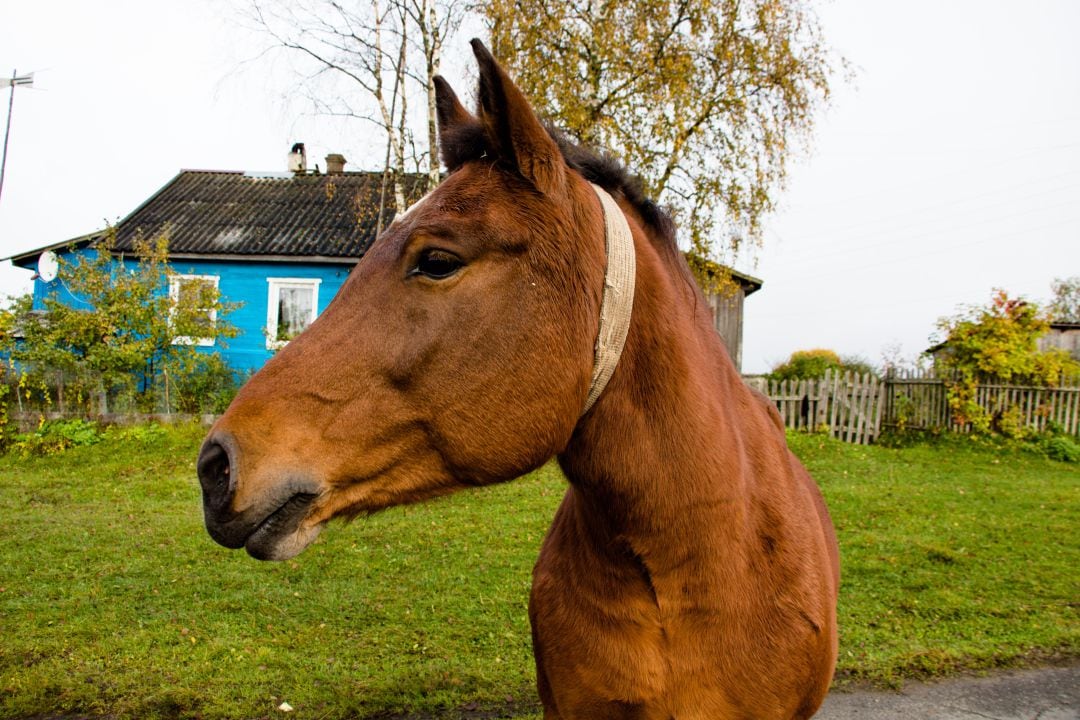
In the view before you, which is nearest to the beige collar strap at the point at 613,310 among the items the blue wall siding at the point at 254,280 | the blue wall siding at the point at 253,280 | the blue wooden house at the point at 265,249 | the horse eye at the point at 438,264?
the horse eye at the point at 438,264

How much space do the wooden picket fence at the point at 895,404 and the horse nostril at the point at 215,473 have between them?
48.0ft

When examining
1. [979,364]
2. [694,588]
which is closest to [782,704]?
[694,588]

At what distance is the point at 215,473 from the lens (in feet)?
4.89

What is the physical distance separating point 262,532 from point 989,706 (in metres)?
4.86

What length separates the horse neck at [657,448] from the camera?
1780mm

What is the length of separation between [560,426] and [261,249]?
774 inches

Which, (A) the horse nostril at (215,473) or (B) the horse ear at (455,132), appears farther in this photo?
(B) the horse ear at (455,132)

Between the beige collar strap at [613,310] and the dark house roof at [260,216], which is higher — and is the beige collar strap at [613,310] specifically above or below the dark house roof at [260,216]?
below

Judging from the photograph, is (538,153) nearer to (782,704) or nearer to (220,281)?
(782,704)

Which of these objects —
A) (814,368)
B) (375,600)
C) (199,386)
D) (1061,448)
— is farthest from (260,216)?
(1061,448)

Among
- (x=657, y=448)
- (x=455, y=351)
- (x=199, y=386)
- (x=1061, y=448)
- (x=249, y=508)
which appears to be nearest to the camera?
(x=249, y=508)

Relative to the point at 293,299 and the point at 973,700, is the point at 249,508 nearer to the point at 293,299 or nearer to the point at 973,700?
the point at 973,700

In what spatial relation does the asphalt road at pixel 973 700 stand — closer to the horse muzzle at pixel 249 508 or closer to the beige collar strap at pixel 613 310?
the beige collar strap at pixel 613 310

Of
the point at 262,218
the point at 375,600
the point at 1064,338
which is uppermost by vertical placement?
the point at 262,218
